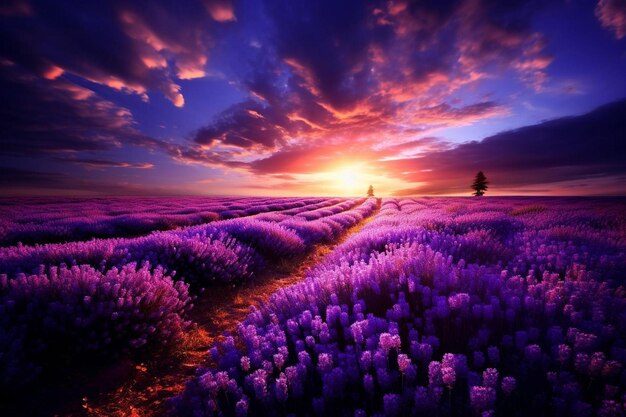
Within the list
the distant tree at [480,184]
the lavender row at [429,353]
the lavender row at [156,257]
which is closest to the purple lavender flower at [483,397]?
the lavender row at [429,353]

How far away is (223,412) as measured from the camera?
1.56m

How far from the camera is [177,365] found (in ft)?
9.70

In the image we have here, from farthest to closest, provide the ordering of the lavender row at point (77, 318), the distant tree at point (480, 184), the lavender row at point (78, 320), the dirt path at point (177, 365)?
1. the distant tree at point (480, 184)
2. the lavender row at point (78, 320)
3. the lavender row at point (77, 318)
4. the dirt path at point (177, 365)

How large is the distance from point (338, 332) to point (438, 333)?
66cm

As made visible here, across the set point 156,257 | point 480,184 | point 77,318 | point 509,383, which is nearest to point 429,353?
point 509,383

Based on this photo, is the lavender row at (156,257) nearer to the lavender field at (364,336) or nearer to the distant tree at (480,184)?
the lavender field at (364,336)

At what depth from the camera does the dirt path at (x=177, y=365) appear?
2.30m

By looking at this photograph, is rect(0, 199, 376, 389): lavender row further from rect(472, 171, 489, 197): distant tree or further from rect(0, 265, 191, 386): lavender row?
rect(472, 171, 489, 197): distant tree

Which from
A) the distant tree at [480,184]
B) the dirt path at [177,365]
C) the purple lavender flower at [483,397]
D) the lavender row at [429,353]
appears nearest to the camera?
the purple lavender flower at [483,397]

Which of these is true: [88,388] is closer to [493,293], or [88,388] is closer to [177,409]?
[177,409]

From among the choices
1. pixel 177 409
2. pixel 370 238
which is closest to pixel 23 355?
pixel 177 409

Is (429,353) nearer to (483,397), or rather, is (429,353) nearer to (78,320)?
(483,397)

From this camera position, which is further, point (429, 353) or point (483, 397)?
point (429, 353)

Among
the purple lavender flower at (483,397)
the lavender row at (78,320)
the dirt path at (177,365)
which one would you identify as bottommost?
the dirt path at (177,365)
